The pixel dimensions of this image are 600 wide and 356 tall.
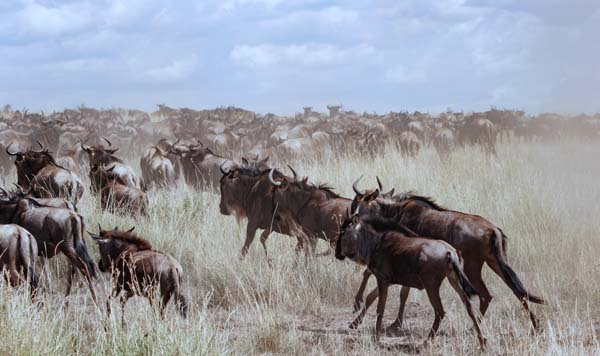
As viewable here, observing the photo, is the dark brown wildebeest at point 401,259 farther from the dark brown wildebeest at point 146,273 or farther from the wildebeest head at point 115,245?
the wildebeest head at point 115,245

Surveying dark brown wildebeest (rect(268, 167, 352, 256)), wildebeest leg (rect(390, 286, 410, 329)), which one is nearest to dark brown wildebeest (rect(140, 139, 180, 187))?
dark brown wildebeest (rect(268, 167, 352, 256))

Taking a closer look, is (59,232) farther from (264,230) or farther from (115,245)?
(264,230)

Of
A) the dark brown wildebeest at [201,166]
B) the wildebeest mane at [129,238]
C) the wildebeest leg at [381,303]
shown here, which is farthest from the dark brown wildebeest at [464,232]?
the dark brown wildebeest at [201,166]

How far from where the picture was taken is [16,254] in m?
7.39

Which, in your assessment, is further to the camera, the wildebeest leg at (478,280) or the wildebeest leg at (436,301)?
the wildebeest leg at (478,280)

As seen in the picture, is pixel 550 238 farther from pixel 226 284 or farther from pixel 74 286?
pixel 74 286

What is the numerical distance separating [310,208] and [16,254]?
11.5ft

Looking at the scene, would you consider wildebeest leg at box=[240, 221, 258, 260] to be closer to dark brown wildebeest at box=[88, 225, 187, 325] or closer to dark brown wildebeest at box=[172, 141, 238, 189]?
dark brown wildebeest at box=[88, 225, 187, 325]

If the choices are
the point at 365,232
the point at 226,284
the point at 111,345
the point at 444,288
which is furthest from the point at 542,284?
the point at 111,345

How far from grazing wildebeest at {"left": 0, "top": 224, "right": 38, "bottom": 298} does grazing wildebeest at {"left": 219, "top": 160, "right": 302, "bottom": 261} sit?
10.3 feet

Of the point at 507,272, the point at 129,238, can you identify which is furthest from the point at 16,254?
the point at 507,272

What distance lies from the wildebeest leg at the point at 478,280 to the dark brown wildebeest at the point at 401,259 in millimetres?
407

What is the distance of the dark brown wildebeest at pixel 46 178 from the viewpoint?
1123cm

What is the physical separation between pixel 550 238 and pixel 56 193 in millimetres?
6777
